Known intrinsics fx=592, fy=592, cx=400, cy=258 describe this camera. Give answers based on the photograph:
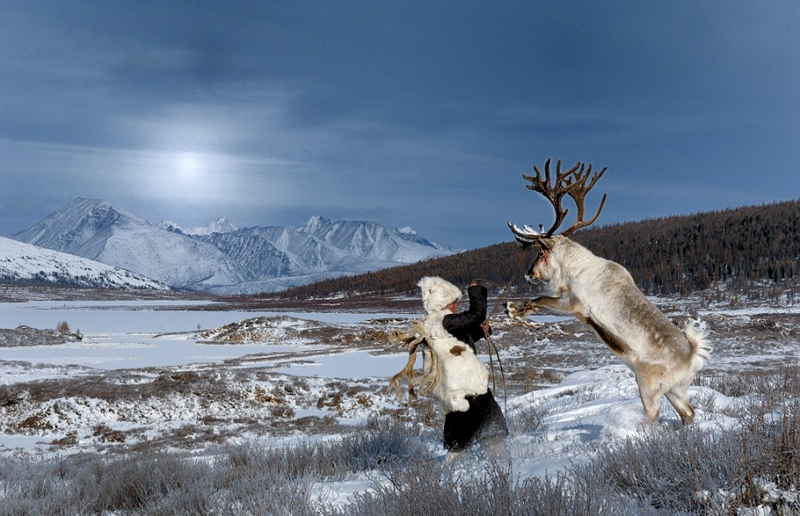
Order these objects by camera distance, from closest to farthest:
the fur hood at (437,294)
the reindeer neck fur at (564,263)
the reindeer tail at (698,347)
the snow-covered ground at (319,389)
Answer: the reindeer tail at (698,347) → the reindeer neck fur at (564,263) → the fur hood at (437,294) → the snow-covered ground at (319,389)

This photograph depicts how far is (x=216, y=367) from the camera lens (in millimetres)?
26141

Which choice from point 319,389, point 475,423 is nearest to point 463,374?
point 475,423

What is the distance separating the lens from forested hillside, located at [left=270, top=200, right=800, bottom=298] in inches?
2886

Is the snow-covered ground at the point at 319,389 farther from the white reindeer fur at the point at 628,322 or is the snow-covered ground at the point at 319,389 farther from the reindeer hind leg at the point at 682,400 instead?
the white reindeer fur at the point at 628,322

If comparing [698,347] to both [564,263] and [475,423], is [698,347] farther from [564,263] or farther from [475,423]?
[475,423]

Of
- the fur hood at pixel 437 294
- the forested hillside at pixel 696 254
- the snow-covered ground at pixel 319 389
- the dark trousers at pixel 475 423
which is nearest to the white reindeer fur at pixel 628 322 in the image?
the snow-covered ground at pixel 319 389

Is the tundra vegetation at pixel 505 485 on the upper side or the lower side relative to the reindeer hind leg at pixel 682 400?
lower

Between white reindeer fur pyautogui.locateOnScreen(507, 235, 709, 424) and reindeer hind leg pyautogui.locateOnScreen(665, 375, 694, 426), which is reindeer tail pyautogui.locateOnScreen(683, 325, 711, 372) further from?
reindeer hind leg pyautogui.locateOnScreen(665, 375, 694, 426)

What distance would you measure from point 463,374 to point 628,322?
5.44ft

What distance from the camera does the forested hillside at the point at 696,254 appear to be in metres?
73.3

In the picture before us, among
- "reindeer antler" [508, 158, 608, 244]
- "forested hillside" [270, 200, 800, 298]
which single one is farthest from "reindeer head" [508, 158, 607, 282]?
"forested hillside" [270, 200, 800, 298]

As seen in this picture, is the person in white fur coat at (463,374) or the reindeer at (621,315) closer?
the reindeer at (621,315)

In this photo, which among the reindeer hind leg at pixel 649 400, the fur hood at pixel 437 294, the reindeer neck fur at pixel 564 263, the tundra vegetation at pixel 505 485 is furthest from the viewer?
the fur hood at pixel 437 294

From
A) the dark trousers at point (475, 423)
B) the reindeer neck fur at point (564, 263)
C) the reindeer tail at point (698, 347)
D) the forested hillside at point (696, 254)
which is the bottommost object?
the dark trousers at point (475, 423)
